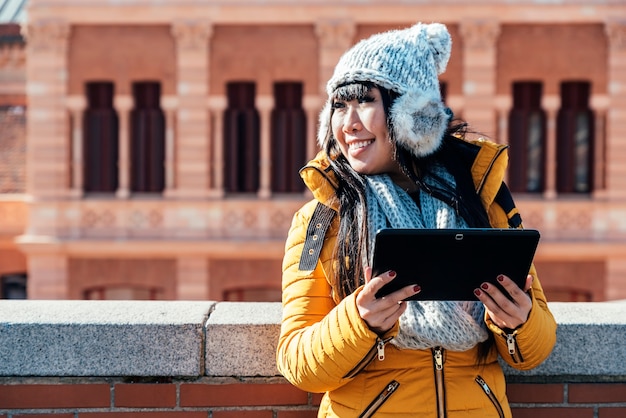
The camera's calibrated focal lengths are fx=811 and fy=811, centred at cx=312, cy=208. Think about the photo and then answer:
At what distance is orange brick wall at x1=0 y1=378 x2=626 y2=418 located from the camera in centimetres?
266

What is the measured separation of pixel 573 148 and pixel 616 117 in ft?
3.20

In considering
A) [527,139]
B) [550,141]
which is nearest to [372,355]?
[550,141]

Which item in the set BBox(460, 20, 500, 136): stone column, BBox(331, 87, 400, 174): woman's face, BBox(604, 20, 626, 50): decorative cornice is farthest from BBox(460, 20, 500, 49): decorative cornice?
BBox(331, 87, 400, 174): woman's face

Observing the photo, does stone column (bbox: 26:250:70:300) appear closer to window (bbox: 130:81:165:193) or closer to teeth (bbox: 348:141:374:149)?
window (bbox: 130:81:165:193)

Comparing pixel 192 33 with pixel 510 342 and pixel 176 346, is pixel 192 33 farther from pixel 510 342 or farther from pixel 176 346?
pixel 510 342

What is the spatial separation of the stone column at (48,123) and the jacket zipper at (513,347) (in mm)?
13706

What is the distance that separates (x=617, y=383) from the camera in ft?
8.97

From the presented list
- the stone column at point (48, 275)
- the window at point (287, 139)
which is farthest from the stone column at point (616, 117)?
the stone column at point (48, 275)

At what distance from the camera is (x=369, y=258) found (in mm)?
2070

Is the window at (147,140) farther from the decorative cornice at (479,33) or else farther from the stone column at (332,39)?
the decorative cornice at (479,33)

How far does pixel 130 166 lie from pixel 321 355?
534 inches

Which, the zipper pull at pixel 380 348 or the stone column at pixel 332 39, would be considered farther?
the stone column at pixel 332 39

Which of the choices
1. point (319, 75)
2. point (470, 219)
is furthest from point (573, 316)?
point (319, 75)

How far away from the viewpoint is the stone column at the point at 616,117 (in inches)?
564
